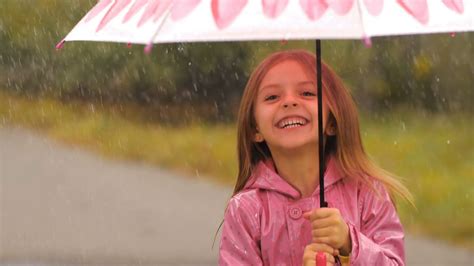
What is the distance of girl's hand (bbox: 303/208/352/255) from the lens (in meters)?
3.44

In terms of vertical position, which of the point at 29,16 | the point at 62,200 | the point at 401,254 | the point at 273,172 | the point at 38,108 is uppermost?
the point at 29,16

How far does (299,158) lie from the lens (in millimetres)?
3736

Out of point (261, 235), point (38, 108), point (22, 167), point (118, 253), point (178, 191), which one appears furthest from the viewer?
point (38, 108)

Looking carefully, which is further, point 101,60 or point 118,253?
point 101,60

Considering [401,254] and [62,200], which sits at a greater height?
[62,200]

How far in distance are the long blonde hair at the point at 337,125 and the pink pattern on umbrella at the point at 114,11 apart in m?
0.50

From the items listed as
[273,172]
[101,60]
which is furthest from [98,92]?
[273,172]

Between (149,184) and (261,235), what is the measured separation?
20.5 ft

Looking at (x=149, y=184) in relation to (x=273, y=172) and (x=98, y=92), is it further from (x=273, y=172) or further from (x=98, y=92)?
(x=273, y=172)

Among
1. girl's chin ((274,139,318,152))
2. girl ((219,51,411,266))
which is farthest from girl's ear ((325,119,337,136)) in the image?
girl's chin ((274,139,318,152))

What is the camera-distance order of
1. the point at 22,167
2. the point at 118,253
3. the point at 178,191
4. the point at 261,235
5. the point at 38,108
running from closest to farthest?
the point at 261,235, the point at 118,253, the point at 178,191, the point at 22,167, the point at 38,108

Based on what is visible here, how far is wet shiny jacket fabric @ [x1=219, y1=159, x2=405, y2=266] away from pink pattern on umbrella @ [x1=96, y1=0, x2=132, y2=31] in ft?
2.21

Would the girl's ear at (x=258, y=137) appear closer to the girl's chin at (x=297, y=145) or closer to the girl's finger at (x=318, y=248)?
the girl's chin at (x=297, y=145)

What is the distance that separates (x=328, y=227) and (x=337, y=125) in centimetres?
46
